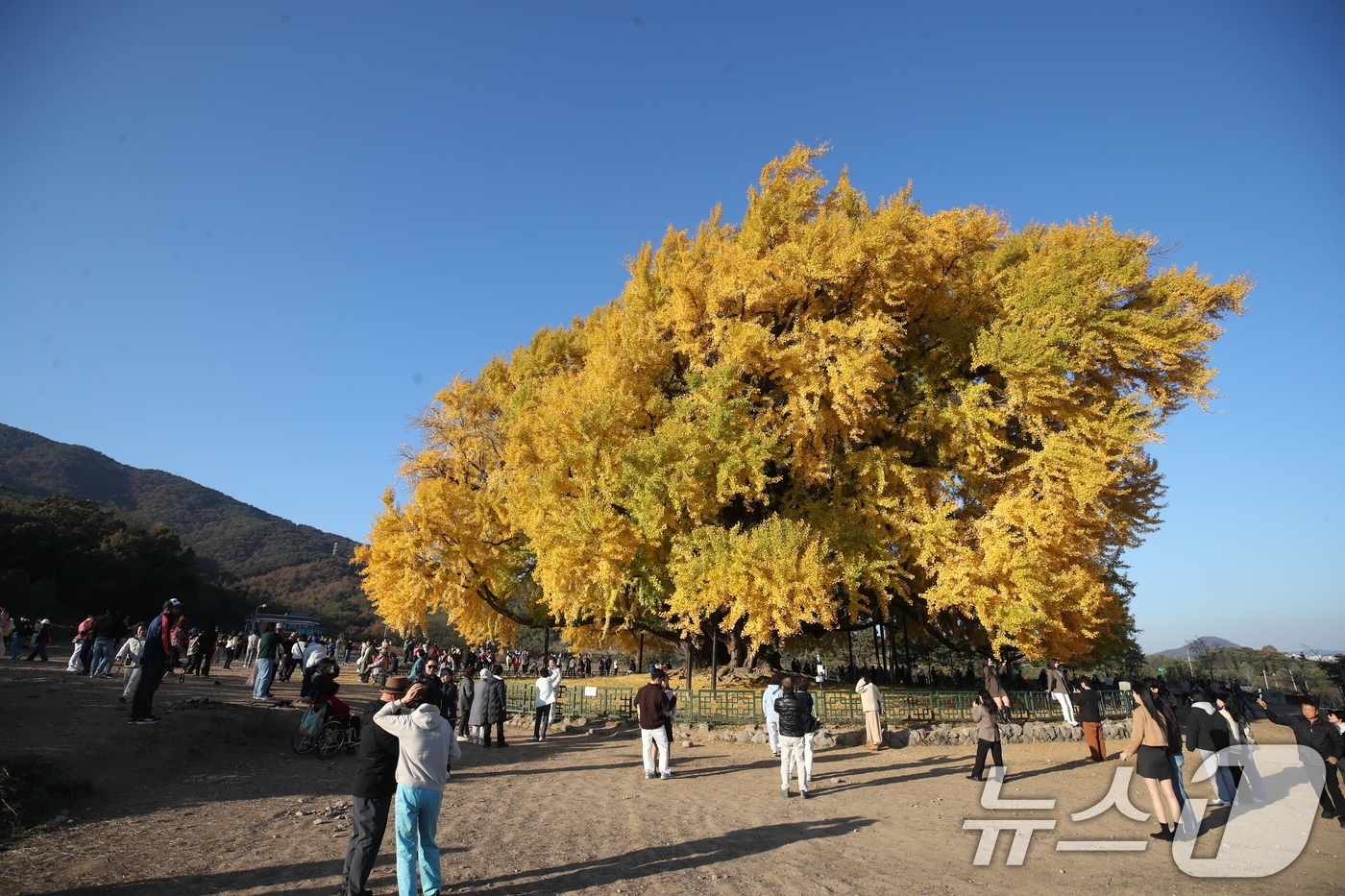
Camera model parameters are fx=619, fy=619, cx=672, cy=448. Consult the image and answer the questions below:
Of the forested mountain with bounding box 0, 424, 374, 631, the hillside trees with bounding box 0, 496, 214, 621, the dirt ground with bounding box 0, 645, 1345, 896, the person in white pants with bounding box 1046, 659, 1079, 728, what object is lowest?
the dirt ground with bounding box 0, 645, 1345, 896

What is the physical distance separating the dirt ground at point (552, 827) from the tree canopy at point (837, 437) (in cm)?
586

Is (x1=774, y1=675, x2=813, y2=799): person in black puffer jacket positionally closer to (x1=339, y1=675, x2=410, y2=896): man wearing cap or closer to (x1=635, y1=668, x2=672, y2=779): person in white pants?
(x1=635, y1=668, x2=672, y2=779): person in white pants

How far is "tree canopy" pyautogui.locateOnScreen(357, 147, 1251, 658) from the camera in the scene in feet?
52.6

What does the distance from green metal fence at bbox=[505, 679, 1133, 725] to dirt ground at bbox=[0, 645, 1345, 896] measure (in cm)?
331

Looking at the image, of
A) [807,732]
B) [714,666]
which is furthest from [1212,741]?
[714,666]

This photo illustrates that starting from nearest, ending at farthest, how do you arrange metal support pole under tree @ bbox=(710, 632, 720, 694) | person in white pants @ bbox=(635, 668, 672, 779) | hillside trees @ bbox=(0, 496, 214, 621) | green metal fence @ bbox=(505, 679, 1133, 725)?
person in white pants @ bbox=(635, 668, 672, 779) → green metal fence @ bbox=(505, 679, 1133, 725) → metal support pole under tree @ bbox=(710, 632, 720, 694) → hillside trees @ bbox=(0, 496, 214, 621)

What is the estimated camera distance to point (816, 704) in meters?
14.8

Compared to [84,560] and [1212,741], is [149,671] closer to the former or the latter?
[1212,741]

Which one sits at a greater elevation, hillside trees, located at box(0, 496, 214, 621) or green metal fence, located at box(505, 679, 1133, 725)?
hillside trees, located at box(0, 496, 214, 621)

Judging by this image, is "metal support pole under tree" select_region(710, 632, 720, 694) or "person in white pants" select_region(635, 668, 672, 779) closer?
"person in white pants" select_region(635, 668, 672, 779)

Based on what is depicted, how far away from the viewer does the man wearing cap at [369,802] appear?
445 cm

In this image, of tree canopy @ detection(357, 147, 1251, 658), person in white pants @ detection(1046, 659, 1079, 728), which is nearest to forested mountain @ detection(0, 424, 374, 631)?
tree canopy @ detection(357, 147, 1251, 658)

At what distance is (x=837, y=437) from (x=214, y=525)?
12652cm

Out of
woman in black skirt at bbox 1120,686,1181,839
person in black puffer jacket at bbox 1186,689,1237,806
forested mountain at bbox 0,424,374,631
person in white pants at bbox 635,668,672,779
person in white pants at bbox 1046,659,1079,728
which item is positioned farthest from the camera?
forested mountain at bbox 0,424,374,631
